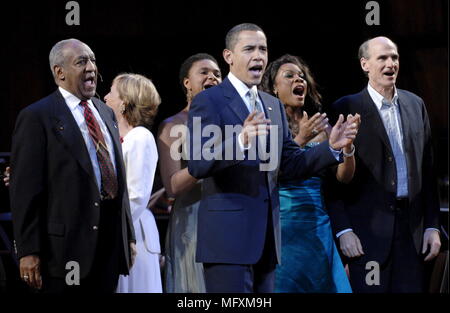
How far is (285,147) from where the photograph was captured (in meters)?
2.95

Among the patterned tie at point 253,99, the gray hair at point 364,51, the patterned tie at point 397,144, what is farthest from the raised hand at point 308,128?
the gray hair at point 364,51

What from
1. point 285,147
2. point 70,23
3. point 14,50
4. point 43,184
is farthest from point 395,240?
point 14,50

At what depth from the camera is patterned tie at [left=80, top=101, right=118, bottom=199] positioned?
291cm

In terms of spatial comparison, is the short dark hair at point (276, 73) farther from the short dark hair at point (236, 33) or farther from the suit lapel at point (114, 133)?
the suit lapel at point (114, 133)

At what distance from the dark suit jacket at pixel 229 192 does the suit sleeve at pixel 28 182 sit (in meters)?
0.56

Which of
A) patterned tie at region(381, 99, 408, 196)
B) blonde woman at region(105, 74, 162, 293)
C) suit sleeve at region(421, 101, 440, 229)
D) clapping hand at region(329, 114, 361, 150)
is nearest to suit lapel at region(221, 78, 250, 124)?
clapping hand at region(329, 114, 361, 150)

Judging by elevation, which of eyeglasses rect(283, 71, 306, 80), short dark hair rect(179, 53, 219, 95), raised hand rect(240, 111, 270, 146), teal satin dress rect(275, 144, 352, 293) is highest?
short dark hair rect(179, 53, 219, 95)

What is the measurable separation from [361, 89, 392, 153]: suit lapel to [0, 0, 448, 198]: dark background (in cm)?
54

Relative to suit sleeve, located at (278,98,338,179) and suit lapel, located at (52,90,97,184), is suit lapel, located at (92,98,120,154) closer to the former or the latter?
suit lapel, located at (52,90,97,184)

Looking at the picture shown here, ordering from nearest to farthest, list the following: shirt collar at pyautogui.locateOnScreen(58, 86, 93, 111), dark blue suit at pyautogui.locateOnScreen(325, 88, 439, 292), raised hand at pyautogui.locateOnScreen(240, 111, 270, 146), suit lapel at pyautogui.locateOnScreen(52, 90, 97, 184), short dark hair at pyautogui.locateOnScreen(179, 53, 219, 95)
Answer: raised hand at pyautogui.locateOnScreen(240, 111, 270, 146), suit lapel at pyautogui.locateOnScreen(52, 90, 97, 184), shirt collar at pyautogui.locateOnScreen(58, 86, 93, 111), dark blue suit at pyautogui.locateOnScreen(325, 88, 439, 292), short dark hair at pyautogui.locateOnScreen(179, 53, 219, 95)

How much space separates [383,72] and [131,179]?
1.20 m

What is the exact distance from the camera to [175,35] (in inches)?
152

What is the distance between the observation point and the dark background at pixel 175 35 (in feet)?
12.2

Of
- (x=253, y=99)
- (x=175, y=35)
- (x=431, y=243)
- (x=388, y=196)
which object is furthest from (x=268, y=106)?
(x=175, y=35)
